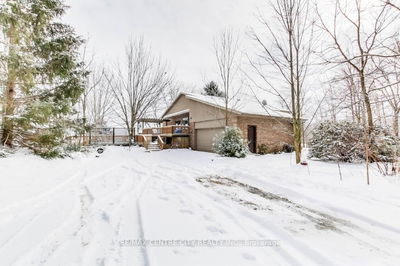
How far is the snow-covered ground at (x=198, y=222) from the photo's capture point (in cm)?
217

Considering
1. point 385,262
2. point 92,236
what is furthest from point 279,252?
point 92,236

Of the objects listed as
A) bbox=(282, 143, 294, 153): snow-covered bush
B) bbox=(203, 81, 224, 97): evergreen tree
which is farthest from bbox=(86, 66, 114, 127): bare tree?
bbox=(282, 143, 294, 153): snow-covered bush

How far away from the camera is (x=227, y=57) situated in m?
13.6

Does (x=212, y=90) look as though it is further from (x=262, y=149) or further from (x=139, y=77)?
(x=262, y=149)

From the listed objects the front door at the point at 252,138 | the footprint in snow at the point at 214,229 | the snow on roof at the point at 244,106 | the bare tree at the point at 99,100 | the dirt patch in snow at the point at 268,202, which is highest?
the bare tree at the point at 99,100

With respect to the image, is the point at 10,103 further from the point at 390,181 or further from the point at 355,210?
the point at 390,181

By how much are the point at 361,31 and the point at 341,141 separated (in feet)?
17.4

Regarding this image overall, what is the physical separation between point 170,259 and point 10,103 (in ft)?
27.9

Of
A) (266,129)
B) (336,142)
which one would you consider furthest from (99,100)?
(336,142)

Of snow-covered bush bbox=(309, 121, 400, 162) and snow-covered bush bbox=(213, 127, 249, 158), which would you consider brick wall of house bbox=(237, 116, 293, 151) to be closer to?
snow-covered bush bbox=(213, 127, 249, 158)

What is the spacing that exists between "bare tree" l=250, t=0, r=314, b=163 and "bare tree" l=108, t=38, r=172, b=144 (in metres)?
11.5

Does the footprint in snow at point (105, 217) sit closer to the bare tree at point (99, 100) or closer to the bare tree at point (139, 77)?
the bare tree at point (139, 77)

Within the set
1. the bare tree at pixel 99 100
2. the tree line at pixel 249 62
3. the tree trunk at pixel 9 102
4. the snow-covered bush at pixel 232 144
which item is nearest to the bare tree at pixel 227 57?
the snow-covered bush at pixel 232 144

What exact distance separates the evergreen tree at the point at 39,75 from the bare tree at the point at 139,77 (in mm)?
7990
